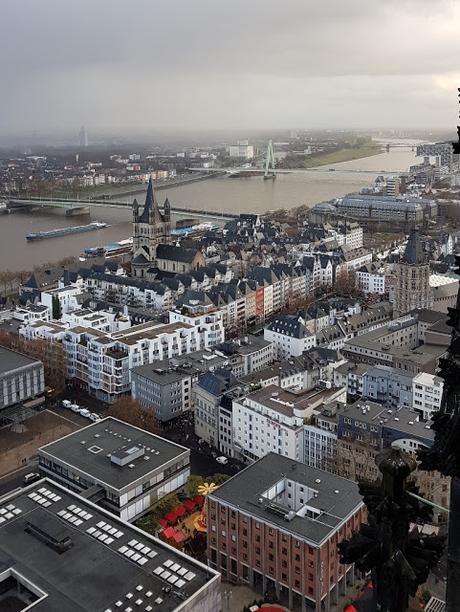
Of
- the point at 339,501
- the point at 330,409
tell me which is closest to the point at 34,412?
the point at 330,409

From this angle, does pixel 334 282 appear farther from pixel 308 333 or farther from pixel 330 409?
pixel 330 409

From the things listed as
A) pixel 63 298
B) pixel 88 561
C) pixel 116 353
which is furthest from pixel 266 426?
pixel 63 298

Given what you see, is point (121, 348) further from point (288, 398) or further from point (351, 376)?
point (351, 376)

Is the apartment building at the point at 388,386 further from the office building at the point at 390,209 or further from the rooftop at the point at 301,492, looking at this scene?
the office building at the point at 390,209

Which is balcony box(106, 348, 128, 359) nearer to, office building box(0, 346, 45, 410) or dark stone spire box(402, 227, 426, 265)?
office building box(0, 346, 45, 410)

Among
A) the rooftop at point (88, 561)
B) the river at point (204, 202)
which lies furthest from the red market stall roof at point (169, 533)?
the river at point (204, 202)

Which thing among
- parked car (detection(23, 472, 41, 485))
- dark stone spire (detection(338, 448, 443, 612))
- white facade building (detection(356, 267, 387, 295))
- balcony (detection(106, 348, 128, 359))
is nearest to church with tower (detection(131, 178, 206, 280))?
white facade building (detection(356, 267, 387, 295))
